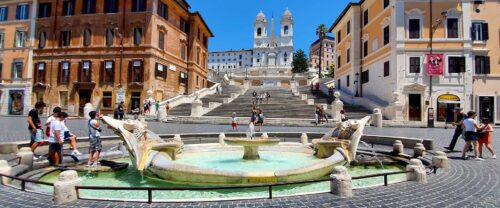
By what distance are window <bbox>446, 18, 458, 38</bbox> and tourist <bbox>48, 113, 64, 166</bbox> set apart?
3067cm

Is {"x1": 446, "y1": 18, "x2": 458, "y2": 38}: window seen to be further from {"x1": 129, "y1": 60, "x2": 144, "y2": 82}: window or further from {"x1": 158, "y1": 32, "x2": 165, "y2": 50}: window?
{"x1": 129, "y1": 60, "x2": 144, "y2": 82}: window

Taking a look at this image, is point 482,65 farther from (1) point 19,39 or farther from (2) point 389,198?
(1) point 19,39

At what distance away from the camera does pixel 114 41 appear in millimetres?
35406

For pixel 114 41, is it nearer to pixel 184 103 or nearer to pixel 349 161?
pixel 184 103

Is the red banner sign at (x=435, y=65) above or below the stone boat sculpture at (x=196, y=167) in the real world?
above

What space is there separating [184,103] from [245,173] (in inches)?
1196

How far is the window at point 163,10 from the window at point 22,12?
16448 mm

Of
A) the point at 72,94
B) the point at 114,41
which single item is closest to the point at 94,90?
the point at 72,94

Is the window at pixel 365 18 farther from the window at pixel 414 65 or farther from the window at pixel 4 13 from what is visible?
the window at pixel 4 13

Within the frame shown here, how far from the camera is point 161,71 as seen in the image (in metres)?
36.4

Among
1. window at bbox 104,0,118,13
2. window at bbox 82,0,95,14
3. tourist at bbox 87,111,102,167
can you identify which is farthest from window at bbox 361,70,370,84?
window at bbox 82,0,95,14

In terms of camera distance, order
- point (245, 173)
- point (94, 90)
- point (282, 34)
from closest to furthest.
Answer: point (245, 173) < point (94, 90) < point (282, 34)

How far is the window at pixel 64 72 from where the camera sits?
119 feet

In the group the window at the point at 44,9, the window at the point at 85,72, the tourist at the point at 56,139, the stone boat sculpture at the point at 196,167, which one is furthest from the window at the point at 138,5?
the tourist at the point at 56,139
